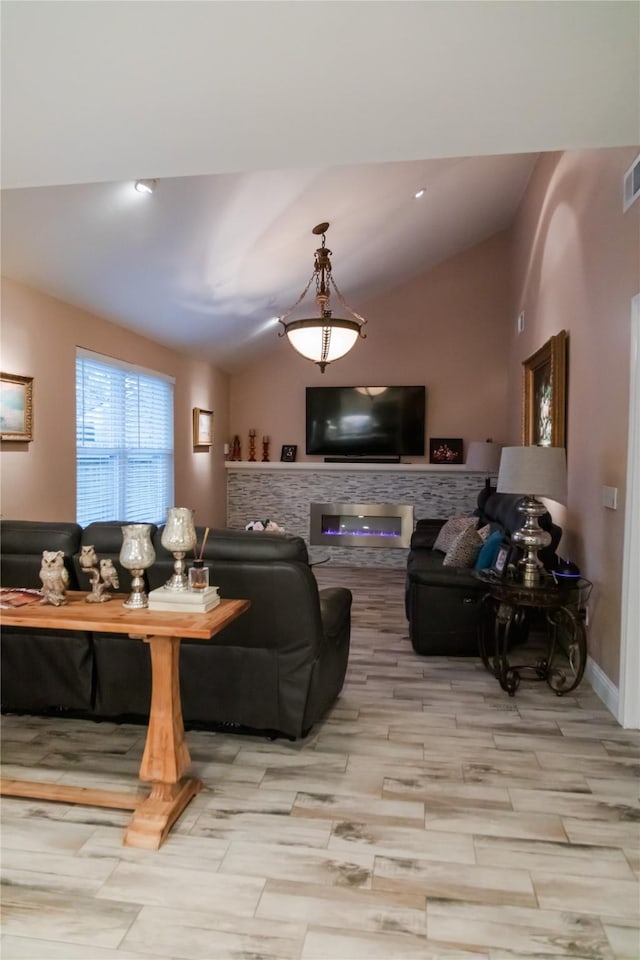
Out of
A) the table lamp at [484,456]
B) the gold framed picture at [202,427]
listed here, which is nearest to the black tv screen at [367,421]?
the table lamp at [484,456]

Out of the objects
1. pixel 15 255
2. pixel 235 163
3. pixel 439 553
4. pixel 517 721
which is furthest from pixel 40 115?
pixel 439 553

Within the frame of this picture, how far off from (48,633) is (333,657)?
4.52 ft

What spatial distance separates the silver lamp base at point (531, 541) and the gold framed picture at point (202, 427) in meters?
4.15

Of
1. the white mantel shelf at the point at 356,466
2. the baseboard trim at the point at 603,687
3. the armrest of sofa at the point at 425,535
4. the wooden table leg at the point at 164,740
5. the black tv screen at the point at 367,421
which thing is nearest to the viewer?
the wooden table leg at the point at 164,740

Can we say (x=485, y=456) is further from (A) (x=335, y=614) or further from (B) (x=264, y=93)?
(B) (x=264, y=93)

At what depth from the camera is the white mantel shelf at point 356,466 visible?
284 inches

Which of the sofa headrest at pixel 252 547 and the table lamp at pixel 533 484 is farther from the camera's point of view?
the table lamp at pixel 533 484

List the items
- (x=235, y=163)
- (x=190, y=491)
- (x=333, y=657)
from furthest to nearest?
(x=190, y=491) → (x=333, y=657) → (x=235, y=163)

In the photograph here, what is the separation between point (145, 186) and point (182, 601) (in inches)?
96.5

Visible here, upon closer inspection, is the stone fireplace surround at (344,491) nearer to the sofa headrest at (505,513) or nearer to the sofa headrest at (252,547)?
the sofa headrest at (505,513)

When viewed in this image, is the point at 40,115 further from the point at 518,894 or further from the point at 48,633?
the point at 518,894

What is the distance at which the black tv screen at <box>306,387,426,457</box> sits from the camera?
295 inches

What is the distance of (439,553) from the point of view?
5434 mm

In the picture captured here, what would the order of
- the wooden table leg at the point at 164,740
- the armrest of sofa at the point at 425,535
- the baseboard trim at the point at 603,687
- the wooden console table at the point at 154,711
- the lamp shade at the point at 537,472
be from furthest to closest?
1. the armrest of sofa at the point at 425,535
2. the lamp shade at the point at 537,472
3. the baseboard trim at the point at 603,687
4. the wooden table leg at the point at 164,740
5. the wooden console table at the point at 154,711
